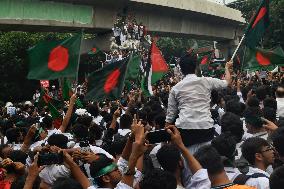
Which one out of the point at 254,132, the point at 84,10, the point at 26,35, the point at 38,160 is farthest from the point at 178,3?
the point at 38,160

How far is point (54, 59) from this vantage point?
8.54 m

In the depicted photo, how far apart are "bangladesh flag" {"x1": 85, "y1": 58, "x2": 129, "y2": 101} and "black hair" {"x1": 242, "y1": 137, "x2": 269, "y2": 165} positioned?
404 cm

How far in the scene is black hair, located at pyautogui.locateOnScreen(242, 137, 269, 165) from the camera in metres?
4.66

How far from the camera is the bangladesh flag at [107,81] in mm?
8547

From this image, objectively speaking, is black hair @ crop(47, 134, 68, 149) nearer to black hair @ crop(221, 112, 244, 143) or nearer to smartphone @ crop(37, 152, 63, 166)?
smartphone @ crop(37, 152, 63, 166)

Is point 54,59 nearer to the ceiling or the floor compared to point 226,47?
nearer to the ceiling

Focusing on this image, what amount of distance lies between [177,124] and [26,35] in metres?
27.4

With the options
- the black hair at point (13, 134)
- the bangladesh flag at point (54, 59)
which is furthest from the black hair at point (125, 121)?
the black hair at point (13, 134)

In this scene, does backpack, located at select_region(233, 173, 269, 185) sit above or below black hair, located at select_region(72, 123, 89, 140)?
above

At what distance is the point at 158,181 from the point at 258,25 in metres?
6.44

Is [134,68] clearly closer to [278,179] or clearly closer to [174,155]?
[174,155]

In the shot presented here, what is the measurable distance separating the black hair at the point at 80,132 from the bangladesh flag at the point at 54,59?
2076mm

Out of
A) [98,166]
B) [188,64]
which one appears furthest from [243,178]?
[188,64]

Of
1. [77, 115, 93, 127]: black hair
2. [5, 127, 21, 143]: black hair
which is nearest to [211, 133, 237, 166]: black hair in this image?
[77, 115, 93, 127]: black hair
